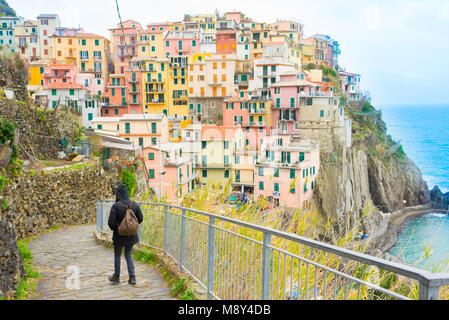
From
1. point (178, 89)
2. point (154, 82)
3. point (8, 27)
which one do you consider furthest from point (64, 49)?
point (178, 89)

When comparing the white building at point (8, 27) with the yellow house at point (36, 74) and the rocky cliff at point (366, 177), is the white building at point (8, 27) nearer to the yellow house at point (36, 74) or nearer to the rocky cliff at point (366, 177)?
the yellow house at point (36, 74)

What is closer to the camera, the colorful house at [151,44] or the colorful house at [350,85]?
the colorful house at [151,44]

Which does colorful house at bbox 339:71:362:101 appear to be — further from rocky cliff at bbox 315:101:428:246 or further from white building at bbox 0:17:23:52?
white building at bbox 0:17:23:52

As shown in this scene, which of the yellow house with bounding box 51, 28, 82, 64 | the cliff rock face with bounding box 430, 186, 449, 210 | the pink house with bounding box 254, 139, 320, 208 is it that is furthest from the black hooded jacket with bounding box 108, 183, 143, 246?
the yellow house with bounding box 51, 28, 82, 64

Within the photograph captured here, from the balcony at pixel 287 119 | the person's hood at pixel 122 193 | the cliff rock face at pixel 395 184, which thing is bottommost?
the cliff rock face at pixel 395 184

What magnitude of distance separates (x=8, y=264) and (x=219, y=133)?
133 ft

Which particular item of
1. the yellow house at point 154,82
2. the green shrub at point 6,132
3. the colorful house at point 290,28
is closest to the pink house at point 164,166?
the yellow house at point 154,82

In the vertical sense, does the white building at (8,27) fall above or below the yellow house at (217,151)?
above

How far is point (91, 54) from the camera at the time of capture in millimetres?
65750

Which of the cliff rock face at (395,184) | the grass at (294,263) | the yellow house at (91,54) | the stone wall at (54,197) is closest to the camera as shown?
the grass at (294,263)

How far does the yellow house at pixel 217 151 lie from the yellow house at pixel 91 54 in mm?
27320

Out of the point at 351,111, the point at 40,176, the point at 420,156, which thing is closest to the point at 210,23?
the point at 351,111

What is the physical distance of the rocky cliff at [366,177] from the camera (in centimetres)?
4550

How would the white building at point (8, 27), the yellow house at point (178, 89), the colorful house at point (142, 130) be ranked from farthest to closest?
the white building at point (8, 27) < the yellow house at point (178, 89) < the colorful house at point (142, 130)
